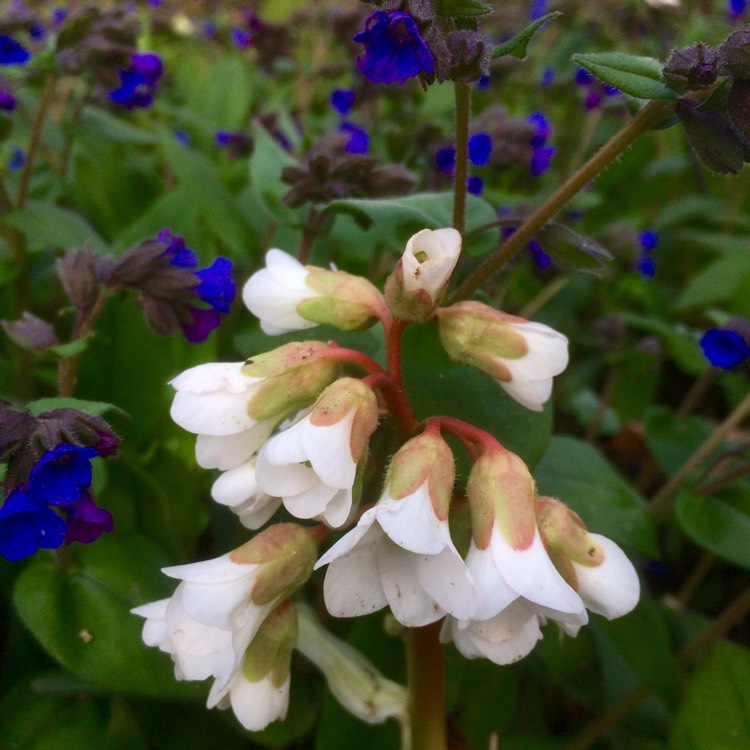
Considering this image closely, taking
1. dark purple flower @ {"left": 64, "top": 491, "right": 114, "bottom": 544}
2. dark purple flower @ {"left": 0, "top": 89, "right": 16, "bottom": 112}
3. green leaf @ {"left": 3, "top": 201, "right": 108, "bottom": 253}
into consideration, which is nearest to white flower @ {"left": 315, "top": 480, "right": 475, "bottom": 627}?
dark purple flower @ {"left": 64, "top": 491, "right": 114, "bottom": 544}

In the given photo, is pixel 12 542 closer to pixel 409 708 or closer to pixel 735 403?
pixel 409 708

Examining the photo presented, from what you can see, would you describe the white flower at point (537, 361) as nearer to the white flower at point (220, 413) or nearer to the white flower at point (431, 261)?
the white flower at point (431, 261)

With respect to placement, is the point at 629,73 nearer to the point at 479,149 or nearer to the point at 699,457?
the point at 479,149

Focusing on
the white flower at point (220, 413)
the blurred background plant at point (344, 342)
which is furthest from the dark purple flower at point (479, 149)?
the white flower at point (220, 413)

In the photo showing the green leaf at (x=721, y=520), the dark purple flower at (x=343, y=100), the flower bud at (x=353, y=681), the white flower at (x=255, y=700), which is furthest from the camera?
the dark purple flower at (x=343, y=100)

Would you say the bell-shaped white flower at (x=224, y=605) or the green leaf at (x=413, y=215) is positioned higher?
the green leaf at (x=413, y=215)

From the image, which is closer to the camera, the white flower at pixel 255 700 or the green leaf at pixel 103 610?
the white flower at pixel 255 700

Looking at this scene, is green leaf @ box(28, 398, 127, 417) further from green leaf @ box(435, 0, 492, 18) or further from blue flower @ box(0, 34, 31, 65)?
blue flower @ box(0, 34, 31, 65)
